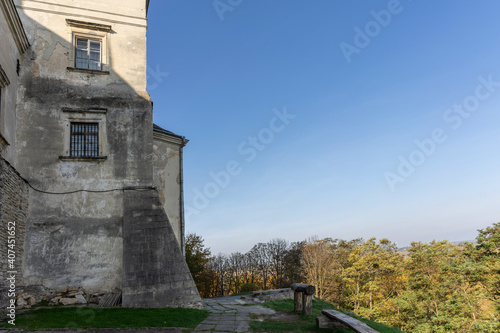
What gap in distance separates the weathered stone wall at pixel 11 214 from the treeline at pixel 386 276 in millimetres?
13529

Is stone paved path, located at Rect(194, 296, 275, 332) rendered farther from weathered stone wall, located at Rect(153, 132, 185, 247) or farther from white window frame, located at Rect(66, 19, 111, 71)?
white window frame, located at Rect(66, 19, 111, 71)

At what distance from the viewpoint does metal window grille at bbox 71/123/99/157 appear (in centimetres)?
1147

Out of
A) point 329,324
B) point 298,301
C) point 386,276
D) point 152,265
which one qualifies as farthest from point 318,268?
point 329,324

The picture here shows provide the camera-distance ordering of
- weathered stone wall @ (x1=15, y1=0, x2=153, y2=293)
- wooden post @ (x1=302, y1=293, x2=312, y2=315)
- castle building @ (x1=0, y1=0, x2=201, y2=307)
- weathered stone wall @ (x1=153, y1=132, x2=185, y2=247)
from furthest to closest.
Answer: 1. weathered stone wall @ (x1=153, y1=132, x2=185, y2=247)
2. weathered stone wall @ (x1=15, y1=0, x2=153, y2=293)
3. castle building @ (x1=0, y1=0, x2=201, y2=307)
4. wooden post @ (x1=302, y1=293, x2=312, y2=315)

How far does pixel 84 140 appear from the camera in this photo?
11594 millimetres

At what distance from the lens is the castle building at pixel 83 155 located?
32.6ft

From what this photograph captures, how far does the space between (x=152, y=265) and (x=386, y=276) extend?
30.9 m

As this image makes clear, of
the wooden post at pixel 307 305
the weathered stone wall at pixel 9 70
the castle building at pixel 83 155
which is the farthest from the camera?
the castle building at pixel 83 155

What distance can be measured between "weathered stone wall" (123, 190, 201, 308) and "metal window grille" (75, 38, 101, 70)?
5271mm

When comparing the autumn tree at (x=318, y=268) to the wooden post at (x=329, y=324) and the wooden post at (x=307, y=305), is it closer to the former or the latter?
the wooden post at (x=307, y=305)

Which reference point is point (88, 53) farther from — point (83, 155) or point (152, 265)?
point (152, 265)

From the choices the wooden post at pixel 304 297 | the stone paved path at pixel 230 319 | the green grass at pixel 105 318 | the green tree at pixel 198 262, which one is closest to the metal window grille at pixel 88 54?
the green grass at pixel 105 318

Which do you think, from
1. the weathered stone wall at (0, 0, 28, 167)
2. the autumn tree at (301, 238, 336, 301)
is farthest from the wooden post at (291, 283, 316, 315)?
the autumn tree at (301, 238, 336, 301)

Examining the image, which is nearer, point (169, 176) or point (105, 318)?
point (105, 318)
